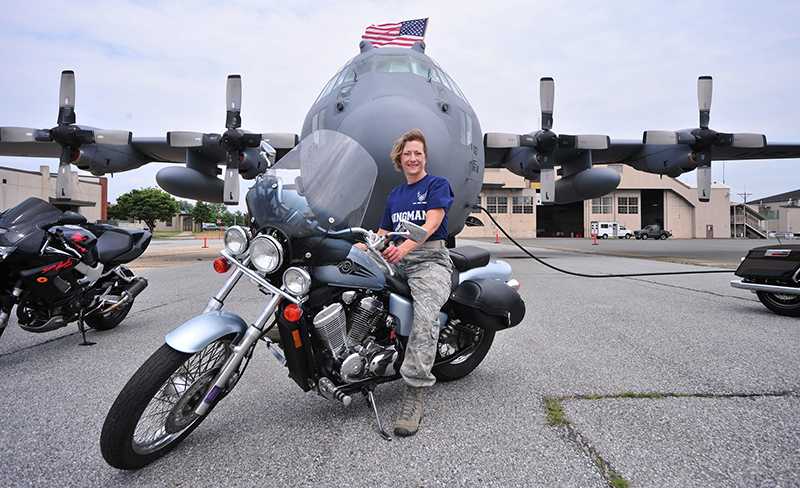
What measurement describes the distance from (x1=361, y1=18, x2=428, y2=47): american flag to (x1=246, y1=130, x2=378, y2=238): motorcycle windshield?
506 cm

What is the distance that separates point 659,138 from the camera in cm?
1266

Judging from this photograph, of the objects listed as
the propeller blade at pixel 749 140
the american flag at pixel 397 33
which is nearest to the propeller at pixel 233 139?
the american flag at pixel 397 33

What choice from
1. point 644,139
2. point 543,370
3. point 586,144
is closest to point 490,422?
point 543,370

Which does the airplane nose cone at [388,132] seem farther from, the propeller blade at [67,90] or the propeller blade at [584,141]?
the propeller blade at [67,90]

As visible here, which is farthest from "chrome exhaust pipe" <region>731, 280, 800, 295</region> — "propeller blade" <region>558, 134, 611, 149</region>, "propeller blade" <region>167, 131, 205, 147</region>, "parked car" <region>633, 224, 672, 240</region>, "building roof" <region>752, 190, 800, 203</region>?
"building roof" <region>752, 190, 800, 203</region>

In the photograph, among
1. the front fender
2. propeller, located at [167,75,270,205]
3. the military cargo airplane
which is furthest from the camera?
the military cargo airplane

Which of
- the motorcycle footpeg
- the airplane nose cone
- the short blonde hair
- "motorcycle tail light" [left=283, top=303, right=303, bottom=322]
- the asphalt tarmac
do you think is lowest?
the asphalt tarmac

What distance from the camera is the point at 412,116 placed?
4.14 meters

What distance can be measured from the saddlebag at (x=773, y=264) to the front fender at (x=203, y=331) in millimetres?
5236

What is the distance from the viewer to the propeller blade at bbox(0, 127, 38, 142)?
41.4 ft

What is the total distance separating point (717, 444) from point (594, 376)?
2.91ft

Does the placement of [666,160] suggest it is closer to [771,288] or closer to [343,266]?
[771,288]

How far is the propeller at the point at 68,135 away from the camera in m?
12.1

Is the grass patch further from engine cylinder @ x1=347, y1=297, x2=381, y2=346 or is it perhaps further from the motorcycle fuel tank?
the motorcycle fuel tank
